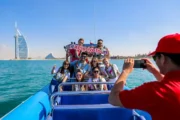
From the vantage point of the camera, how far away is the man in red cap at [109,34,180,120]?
0.99 meters

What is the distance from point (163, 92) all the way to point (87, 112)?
1.41 m

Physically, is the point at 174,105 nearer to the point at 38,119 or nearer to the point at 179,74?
the point at 179,74

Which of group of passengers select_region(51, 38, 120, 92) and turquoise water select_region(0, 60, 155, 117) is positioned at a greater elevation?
group of passengers select_region(51, 38, 120, 92)

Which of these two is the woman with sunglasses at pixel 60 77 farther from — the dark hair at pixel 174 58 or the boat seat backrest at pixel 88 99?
the dark hair at pixel 174 58

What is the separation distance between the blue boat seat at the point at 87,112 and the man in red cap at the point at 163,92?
113cm

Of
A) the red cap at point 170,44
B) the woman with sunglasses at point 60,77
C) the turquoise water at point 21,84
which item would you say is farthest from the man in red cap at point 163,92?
the turquoise water at point 21,84

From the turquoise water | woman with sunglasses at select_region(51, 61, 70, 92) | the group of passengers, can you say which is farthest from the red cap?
the turquoise water

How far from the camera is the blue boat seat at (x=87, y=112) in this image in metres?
2.24

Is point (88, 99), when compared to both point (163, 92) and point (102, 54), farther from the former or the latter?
point (102, 54)

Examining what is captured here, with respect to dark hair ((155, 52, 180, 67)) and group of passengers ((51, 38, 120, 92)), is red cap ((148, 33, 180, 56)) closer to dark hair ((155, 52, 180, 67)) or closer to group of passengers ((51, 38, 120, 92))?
dark hair ((155, 52, 180, 67))

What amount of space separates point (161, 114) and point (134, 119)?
1482mm

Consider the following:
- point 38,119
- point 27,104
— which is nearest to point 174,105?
point 38,119

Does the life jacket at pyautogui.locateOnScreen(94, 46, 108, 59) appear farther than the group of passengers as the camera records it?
Yes

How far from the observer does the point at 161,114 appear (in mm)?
1027
